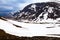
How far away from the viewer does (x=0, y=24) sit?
56.1 metres

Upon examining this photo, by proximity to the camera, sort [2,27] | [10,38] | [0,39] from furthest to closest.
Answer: [2,27] → [10,38] → [0,39]

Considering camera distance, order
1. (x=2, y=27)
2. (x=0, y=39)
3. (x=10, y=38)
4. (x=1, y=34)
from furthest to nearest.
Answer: (x=2, y=27) < (x=1, y=34) < (x=10, y=38) < (x=0, y=39)

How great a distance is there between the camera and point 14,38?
4388 cm

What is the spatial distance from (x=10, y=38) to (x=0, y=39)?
11.4 feet

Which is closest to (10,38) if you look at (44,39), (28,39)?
(28,39)

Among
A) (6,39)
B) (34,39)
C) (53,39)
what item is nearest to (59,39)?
(53,39)

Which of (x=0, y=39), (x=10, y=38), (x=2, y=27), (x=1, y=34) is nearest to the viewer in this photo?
(x=0, y=39)

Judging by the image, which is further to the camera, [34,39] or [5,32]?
[5,32]

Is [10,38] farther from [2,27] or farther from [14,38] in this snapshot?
[2,27]

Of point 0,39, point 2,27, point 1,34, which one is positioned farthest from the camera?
point 2,27

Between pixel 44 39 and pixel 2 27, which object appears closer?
pixel 44 39

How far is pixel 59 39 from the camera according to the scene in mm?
45125

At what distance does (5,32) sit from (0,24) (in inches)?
291

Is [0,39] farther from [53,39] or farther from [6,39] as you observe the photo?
[53,39]
